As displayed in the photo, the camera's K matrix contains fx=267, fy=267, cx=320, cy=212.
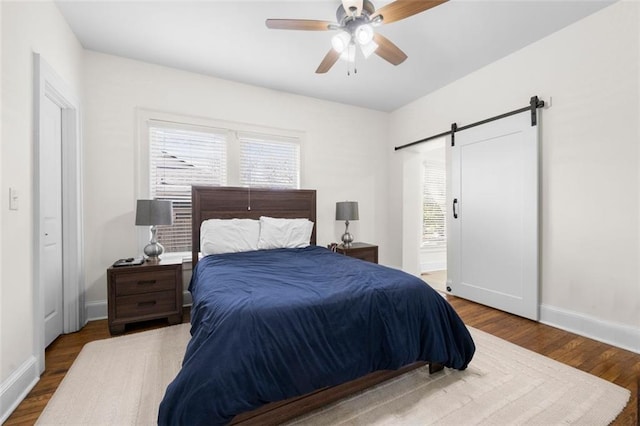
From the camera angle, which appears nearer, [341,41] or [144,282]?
[341,41]

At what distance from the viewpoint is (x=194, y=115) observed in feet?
11.0

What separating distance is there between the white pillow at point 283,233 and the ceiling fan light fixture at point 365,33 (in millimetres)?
2134

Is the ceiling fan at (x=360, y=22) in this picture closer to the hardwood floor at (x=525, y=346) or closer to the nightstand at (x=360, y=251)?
the nightstand at (x=360, y=251)

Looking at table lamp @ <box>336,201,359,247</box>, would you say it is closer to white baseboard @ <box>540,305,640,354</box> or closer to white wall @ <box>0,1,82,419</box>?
white baseboard @ <box>540,305,640,354</box>

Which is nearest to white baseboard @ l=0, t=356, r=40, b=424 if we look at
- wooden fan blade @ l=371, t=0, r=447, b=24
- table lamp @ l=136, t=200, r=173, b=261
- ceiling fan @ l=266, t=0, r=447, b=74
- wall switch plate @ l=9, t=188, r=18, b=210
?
wall switch plate @ l=9, t=188, r=18, b=210

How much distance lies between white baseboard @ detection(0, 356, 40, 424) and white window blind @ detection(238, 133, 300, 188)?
98.5 inches

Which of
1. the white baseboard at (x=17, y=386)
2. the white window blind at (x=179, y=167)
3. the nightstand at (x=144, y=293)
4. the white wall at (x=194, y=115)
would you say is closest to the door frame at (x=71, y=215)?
the white wall at (x=194, y=115)

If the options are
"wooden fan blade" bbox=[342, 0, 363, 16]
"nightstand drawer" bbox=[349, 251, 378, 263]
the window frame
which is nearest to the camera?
"wooden fan blade" bbox=[342, 0, 363, 16]

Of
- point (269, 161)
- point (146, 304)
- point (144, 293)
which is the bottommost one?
point (146, 304)

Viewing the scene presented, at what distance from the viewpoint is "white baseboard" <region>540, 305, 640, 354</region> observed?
2.21 meters

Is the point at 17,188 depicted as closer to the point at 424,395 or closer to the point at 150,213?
the point at 150,213

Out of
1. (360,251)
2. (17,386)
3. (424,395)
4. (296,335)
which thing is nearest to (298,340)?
(296,335)

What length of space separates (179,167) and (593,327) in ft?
15.1

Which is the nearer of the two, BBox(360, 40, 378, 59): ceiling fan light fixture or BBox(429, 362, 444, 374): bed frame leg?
BBox(429, 362, 444, 374): bed frame leg
